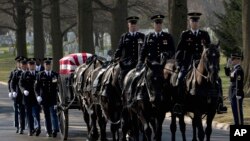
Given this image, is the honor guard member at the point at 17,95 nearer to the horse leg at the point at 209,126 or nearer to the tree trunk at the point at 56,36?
the horse leg at the point at 209,126

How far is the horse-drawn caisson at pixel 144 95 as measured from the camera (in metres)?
13.9

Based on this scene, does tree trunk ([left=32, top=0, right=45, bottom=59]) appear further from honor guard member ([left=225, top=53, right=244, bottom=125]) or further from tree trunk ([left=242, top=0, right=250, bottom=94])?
honor guard member ([left=225, top=53, right=244, bottom=125])

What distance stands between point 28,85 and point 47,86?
0.97 meters

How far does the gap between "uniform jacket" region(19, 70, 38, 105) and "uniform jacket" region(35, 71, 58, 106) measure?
2.26 ft

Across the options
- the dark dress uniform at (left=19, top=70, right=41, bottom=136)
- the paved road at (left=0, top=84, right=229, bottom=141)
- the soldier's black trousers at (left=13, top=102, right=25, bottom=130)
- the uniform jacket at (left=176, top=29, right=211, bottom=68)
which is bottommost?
the paved road at (left=0, top=84, right=229, bottom=141)

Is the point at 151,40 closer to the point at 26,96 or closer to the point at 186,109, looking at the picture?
the point at 186,109

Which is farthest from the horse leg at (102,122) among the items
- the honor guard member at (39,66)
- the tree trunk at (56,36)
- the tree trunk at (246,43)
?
the tree trunk at (56,36)

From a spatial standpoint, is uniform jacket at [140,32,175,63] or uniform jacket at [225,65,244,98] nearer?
uniform jacket at [140,32,175,63]

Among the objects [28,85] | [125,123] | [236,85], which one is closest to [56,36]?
[28,85]

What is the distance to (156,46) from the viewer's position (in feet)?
50.8

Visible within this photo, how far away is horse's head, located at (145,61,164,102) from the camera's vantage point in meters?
13.6

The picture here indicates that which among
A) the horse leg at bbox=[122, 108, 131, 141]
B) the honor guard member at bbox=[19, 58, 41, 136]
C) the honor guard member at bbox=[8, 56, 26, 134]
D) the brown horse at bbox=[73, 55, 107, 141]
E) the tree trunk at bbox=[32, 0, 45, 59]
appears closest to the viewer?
the horse leg at bbox=[122, 108, 131, 141]

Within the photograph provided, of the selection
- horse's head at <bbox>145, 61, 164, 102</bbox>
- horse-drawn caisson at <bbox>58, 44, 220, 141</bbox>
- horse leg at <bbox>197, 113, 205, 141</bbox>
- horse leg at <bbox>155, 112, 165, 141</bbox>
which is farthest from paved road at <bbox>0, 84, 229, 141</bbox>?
horse's head at <bbox>145, 61, 164, 102</bbox>

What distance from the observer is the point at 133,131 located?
1499 cm
